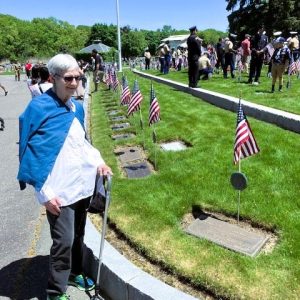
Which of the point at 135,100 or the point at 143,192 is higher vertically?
the point at 135,100

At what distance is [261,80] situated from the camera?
52.2 feet

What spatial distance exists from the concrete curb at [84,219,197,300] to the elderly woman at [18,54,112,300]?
1.41ft

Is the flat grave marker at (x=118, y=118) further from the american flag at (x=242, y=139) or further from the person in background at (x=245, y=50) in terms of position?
the person in background at (x=245, y=50)

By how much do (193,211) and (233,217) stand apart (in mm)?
485

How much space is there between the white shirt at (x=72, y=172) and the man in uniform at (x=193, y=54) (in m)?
11.4

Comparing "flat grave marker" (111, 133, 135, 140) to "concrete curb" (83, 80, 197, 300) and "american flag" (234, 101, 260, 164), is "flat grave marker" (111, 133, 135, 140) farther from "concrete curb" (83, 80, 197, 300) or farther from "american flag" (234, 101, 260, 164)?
"concrete curb" (83, 80, 197, 300)

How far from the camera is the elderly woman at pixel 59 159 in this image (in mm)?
3271

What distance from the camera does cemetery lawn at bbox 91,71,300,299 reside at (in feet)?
12.0

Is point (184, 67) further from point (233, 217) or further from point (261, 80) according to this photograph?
point (233, 217)

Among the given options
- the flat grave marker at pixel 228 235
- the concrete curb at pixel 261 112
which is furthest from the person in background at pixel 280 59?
the flat grave marker at pixel 228 235

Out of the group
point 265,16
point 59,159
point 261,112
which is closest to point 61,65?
point 59,159

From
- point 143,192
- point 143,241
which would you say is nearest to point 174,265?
point 143,241

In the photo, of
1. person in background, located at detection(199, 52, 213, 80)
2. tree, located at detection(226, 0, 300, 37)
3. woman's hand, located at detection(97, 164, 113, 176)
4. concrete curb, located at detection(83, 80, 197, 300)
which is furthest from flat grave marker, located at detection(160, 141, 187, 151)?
tree, located at detection(226, 0, 300, 37)

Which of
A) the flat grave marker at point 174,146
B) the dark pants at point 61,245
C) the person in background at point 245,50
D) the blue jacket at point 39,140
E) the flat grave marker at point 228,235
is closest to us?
the blue jacket at point 39,140
